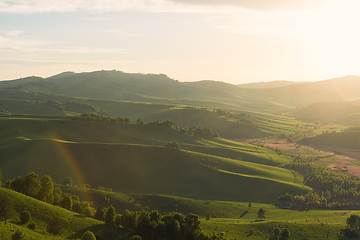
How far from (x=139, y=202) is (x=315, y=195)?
9465 cm

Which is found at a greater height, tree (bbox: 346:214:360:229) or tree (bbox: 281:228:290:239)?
tree (bbox: 346:214:360:229)

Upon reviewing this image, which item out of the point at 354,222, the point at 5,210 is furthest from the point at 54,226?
the point at 354,222

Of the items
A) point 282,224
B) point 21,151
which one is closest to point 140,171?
point 21,151

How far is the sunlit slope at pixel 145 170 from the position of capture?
139375mm

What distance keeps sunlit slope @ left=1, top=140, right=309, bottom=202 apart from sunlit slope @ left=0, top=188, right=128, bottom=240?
67.6 m

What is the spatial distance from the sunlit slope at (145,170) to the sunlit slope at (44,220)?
222 feet

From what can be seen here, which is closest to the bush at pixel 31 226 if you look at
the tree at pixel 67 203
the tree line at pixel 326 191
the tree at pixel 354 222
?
the tree at pixel 67 203

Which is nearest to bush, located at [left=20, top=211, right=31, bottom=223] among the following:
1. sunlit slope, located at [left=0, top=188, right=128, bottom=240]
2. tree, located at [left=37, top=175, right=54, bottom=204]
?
sunlit slope, located at [left=0, top=188, right=128, bottom=240]

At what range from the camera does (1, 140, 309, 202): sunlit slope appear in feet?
457

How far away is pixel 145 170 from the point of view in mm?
152375

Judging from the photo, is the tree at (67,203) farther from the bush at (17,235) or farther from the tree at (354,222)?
the tree at (354,222)

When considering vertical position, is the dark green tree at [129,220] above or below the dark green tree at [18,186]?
below

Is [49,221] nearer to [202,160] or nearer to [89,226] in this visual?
[89,226]

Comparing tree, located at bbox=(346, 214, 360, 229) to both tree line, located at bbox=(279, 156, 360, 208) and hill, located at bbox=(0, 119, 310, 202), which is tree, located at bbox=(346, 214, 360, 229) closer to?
tree line, located at bbox=(279, 156, 360, 208)
